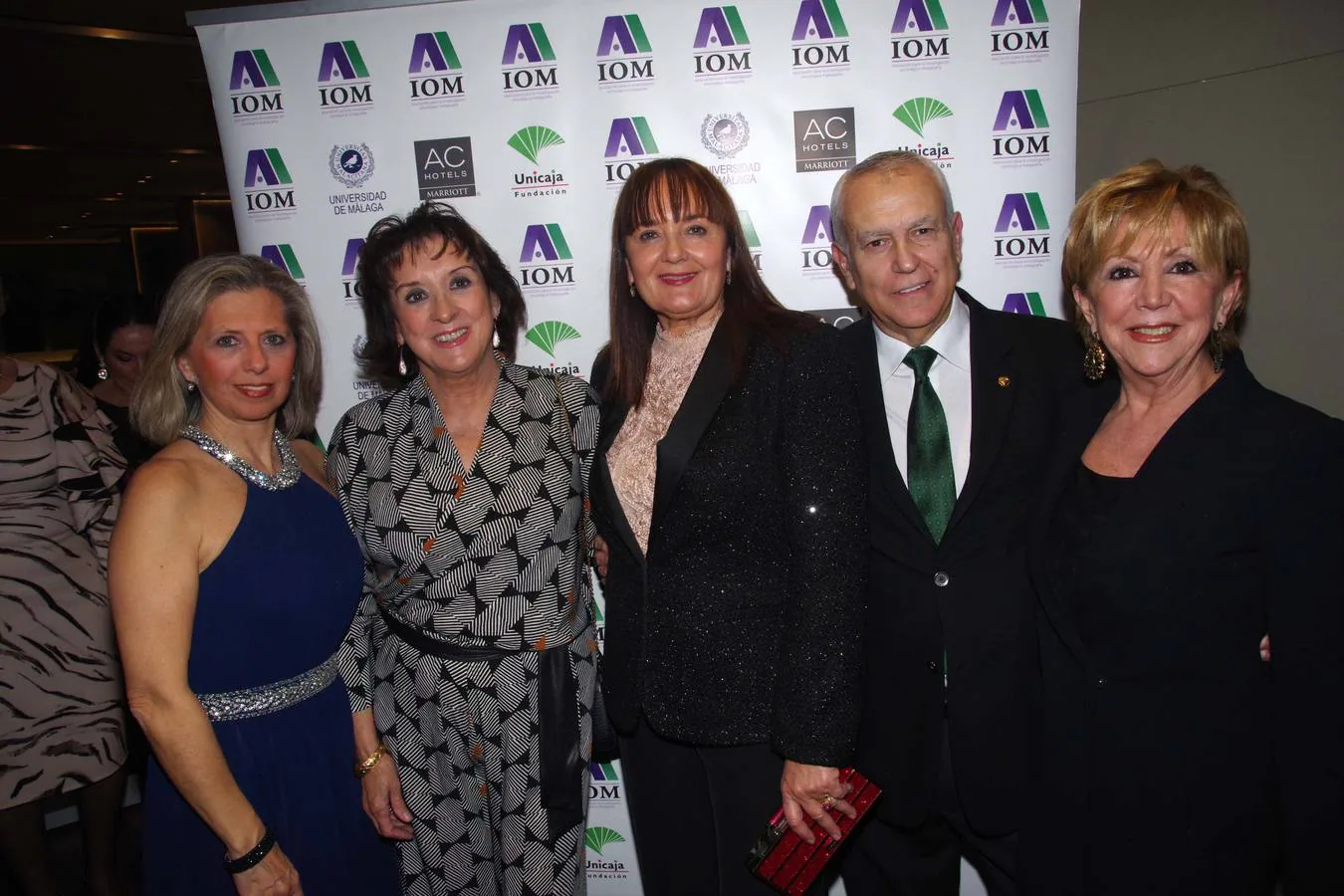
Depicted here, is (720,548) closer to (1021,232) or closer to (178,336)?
(178,336)

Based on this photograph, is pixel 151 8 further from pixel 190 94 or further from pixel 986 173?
pixel 986 173

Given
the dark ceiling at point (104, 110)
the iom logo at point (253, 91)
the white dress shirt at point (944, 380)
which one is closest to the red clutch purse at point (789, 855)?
the white dress shirt at point (944, 380)

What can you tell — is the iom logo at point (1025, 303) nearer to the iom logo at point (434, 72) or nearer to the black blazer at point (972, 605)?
the black blazer at point (972, 605)

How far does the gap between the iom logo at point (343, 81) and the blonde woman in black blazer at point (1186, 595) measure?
2584mm

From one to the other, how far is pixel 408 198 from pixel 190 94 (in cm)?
599

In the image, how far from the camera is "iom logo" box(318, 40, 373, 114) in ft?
10.1

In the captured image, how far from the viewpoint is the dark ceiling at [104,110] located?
545 cm

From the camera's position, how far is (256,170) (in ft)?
10.4

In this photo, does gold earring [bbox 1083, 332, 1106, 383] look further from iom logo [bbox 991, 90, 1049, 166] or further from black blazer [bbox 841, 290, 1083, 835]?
iom logo [bbox 991, 90, 1049, 166]

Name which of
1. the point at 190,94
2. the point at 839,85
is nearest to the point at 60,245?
the point at 190,94

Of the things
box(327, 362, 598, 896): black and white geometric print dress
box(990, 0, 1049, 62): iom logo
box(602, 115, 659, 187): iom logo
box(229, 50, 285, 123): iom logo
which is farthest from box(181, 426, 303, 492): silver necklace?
box(990, 0, 1049, 62): iom logo

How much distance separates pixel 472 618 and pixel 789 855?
2.98ft

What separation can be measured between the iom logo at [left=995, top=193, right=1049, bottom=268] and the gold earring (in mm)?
1277

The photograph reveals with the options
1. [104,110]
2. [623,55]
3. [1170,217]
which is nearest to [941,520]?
[1170,217]
